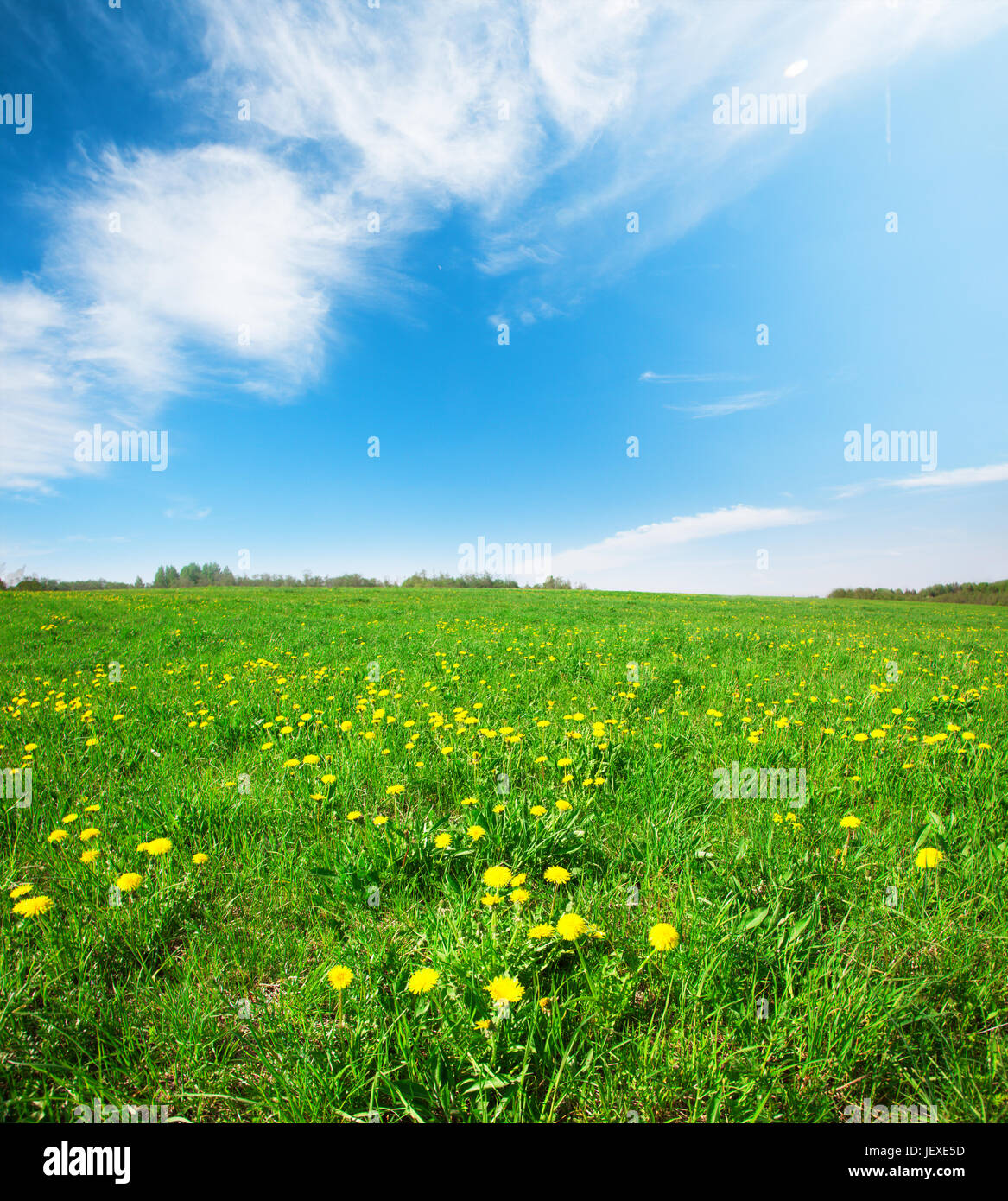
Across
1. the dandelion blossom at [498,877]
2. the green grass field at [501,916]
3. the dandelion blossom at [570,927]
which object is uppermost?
the dandelion blossom at [498,877]

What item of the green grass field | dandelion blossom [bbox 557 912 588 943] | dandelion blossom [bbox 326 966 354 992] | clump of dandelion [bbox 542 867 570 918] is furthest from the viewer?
clump of dandelion [bbox 542 867 570 918]

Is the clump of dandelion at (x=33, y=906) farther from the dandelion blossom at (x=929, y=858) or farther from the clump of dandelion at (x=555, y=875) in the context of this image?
the dandelion blossom at (x=929, y=858)

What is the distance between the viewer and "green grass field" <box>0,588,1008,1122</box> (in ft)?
4.76

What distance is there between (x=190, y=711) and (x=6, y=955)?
303 cm

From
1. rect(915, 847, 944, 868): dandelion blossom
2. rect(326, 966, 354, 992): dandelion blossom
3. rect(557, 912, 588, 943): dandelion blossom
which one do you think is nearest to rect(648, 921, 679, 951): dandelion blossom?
rect(557, 912, 588, 943): dandelion blossom

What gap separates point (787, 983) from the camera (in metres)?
1.65

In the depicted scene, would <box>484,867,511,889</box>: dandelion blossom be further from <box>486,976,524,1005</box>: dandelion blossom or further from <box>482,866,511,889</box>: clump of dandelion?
<box>486,976,524,1005</box>: dandelion blossom

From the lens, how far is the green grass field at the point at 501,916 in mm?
1450

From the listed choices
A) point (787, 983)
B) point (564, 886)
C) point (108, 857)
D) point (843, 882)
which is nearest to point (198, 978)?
point (108, 857)

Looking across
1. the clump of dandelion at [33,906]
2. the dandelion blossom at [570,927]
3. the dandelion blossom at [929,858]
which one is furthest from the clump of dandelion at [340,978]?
the dandelion blossom at [929,858]

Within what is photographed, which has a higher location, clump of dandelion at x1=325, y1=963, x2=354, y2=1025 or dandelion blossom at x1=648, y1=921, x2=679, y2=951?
dandelion blossom at x1=648, y1=921, x2=679, y2=951
